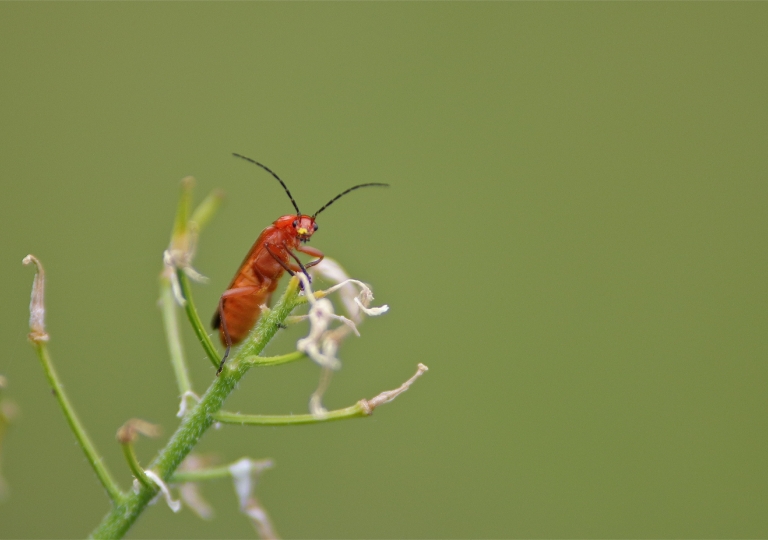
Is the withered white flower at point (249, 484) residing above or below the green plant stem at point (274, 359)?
below

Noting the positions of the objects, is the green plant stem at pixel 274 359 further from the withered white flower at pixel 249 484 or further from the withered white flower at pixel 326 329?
the withered white flower at pixel 249 484

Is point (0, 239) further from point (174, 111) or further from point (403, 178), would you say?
point (403, 178)

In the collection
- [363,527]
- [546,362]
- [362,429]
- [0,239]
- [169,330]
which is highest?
[169,330]

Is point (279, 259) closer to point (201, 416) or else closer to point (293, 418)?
point (201, 416)

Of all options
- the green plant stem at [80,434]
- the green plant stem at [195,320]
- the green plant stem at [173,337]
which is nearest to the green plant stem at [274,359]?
the green plant stem at [195,320]

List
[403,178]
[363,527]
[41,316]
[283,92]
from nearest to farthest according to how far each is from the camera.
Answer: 1. [41,316]
2. [363,527]
3. [403,178]
4. [283,92]

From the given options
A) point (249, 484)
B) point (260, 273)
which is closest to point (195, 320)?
point (249, 484)

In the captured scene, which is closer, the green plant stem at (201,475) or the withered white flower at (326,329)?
the withered white flower at (326,329)

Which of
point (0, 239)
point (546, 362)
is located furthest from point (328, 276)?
point (0, 239)
